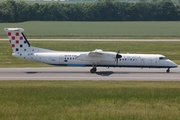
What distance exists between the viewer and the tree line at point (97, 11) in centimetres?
13575

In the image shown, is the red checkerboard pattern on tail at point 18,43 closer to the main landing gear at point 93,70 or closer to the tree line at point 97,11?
the main landing gear at point 93,70

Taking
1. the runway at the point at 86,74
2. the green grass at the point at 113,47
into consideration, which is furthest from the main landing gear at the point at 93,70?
the green grass at the point at 113,47

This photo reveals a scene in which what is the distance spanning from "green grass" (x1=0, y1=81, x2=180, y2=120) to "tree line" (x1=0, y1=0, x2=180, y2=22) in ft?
331

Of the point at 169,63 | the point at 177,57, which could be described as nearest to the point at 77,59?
the point at 169,63

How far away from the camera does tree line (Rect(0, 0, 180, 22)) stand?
13575 centimetres

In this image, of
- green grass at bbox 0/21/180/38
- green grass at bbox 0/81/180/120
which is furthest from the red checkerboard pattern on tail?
green grass at bbox 0/21/180/38

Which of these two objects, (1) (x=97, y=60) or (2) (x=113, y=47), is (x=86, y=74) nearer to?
(1) (x=97, y=60)

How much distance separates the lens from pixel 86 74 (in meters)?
45.2

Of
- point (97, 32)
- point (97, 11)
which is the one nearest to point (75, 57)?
point (97, 32)

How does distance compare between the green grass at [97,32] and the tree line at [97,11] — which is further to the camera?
the tree line at [97,11]

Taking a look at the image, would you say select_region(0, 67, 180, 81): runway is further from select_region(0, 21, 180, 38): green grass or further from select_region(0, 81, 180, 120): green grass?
select_region(0, 21, 180, 38): green grass

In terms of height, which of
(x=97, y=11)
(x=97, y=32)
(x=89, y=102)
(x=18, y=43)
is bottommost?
(x=89, y=102)

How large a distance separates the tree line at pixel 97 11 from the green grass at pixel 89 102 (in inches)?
3968

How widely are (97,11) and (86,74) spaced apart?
98310mm
